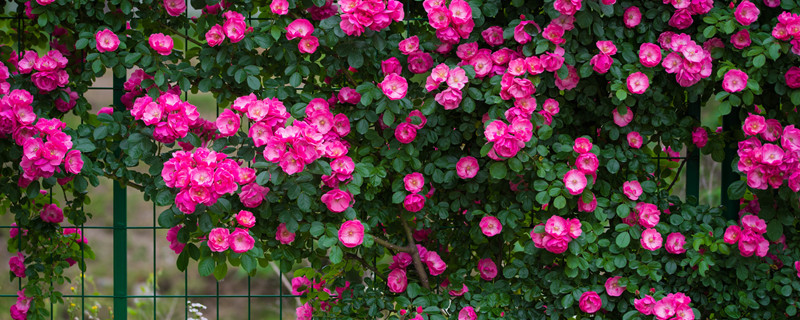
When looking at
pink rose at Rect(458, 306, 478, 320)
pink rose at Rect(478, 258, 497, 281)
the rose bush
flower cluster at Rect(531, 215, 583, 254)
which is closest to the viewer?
the rose bush

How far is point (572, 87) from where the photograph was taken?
226 cm

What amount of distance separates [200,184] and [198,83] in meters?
0.53

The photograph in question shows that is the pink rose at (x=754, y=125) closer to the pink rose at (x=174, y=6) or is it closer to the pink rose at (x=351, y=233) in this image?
the pink rose at (x=351, y=233)

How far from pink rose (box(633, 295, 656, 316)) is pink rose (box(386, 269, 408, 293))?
691 millimetres

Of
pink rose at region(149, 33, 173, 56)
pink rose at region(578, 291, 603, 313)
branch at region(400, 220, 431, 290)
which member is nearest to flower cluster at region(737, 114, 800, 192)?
pink rose at region(578, 291, 603, 313)

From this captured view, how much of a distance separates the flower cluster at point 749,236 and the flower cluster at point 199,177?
55.6 inches

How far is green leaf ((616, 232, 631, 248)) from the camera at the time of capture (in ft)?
7.36

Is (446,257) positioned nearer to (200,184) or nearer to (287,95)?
(287,95)

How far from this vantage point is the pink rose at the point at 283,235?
2158 mm

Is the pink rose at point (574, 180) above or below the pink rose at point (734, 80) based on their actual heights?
below

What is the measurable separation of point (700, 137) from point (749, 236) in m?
0.34

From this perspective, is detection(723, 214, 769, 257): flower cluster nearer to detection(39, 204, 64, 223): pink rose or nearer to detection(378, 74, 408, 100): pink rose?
detection(378, 74, 408, 100): pink rose

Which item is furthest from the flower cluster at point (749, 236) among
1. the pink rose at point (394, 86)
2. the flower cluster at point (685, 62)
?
the pink rose at point (394, 86)

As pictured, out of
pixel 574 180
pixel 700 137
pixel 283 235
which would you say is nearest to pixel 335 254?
pixel 283 235
